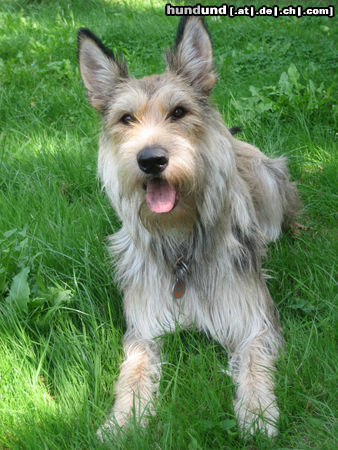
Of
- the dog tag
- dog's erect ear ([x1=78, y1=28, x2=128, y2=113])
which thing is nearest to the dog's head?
dog's erect ear ([x1=78, y1=28, x2=128, y2=113])

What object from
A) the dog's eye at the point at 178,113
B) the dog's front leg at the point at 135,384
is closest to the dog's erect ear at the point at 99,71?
the dog's eye at the point at 178,113

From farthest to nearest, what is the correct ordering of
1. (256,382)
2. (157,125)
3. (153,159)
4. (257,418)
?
(157,125) → (256,382) → (153,159) → (257,418)

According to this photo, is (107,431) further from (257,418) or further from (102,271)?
(102,271)

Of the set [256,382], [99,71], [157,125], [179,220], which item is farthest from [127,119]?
[256,382]

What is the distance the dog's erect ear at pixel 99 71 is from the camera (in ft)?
9.18

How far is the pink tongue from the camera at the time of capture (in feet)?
8.11

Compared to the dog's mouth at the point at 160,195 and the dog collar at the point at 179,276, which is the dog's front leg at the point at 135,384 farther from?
the dog's mouth at the point at 160,195

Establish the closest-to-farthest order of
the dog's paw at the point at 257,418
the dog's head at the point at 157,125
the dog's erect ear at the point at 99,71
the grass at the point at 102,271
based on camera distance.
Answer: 1. the dog's paw at the point at 257,418
2. the grass at the point at 102,271
3. the dog's head at the point at 157,125
4. the dog's erect ear at the point at 99,71

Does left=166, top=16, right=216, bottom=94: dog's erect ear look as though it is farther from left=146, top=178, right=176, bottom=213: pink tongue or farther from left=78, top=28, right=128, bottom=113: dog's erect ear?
left=146, top=178, right=176, bottom=213: pink tongue

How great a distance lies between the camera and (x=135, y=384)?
2.51 m

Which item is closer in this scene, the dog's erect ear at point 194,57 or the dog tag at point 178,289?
the dog's erect ear at point 194,57

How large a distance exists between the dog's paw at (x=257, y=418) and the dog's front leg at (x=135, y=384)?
1.44ft

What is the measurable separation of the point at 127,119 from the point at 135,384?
145 centimetres

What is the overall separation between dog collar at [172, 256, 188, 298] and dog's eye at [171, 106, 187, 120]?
81 cm
